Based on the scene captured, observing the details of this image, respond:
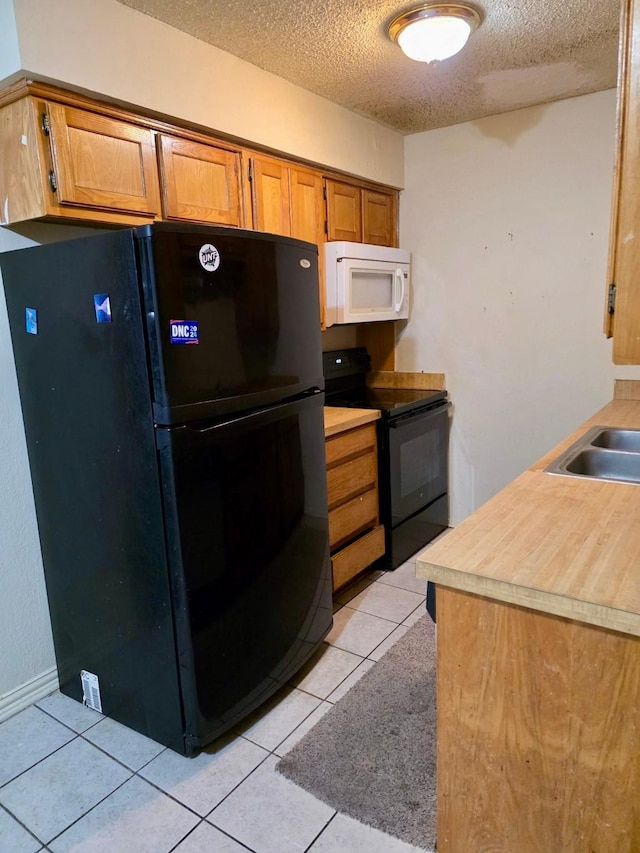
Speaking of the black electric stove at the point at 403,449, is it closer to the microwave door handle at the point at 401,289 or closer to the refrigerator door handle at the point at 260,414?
A: the microwave door handle at the point at 401,289

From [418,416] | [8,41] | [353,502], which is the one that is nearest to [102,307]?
[8,41]

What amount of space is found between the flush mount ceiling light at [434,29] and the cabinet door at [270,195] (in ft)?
2.18

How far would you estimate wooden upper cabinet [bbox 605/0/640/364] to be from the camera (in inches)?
38.2

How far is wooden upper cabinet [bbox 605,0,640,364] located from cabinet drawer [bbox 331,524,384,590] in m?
1.68

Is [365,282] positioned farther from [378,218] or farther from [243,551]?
[243,551]

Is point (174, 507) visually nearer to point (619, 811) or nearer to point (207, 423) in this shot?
point (207, 423)

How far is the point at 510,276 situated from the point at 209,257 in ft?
6.56

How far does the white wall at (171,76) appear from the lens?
5.10 ft

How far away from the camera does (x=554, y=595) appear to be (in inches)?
33.9

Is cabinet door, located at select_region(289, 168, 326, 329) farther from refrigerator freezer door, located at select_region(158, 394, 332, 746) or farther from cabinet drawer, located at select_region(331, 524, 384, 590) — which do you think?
cabinet drawer, located at select_region(331, 524, 384, 590)

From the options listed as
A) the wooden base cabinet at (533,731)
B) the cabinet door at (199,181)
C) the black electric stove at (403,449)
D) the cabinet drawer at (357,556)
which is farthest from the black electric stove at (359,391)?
the wooden base cabinet at (533,731)

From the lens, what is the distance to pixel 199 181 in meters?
2.03

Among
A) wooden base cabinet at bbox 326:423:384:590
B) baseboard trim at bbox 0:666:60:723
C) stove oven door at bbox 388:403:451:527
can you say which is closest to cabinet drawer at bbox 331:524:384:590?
wooden base cabinet at bbox 326:423:384:590

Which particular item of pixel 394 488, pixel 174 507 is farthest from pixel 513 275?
pixel 174 507
